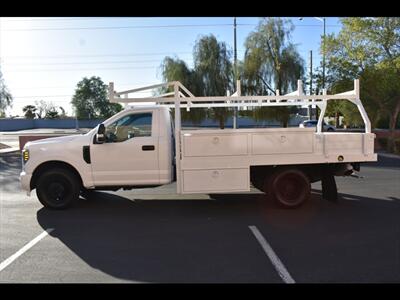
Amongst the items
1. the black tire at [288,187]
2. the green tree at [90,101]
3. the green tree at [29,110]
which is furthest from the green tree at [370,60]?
the green tree at [29,110]

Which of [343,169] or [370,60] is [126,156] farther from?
[370,60]

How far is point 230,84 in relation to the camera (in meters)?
29.4

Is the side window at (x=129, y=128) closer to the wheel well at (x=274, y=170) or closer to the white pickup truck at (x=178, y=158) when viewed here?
the white pickup truck at (x=178, y=158)

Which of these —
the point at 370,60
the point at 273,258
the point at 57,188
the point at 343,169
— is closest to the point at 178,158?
the point at 57,188

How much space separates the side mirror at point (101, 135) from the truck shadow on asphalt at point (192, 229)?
141 centimetres

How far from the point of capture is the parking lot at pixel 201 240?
14.8ft

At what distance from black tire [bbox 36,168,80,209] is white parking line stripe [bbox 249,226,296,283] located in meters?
3.74

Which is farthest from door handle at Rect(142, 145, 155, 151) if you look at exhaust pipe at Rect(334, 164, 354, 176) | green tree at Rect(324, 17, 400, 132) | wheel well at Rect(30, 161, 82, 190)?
green tree at Rect(324, 17, 400, 132)

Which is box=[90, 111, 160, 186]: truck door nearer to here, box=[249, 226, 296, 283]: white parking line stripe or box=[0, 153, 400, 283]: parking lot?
box=[0, 153, 400, 283]: parking lot

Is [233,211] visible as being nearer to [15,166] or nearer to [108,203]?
[108,203]

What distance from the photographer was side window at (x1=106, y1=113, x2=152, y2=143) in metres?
7.82

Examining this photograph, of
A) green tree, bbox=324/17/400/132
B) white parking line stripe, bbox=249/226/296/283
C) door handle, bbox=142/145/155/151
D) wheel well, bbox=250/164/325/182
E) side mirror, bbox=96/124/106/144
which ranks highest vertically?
green tree, bbox=324/17/400/132

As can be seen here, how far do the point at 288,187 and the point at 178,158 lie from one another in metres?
2.31
